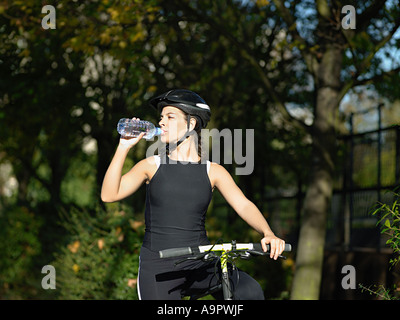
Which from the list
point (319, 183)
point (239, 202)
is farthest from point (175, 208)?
point (319, 183)

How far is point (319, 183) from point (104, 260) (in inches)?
119

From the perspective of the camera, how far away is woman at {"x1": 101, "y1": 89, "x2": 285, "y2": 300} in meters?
3.85

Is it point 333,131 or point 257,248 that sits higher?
point 333,131

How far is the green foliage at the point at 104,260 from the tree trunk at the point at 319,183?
218cm

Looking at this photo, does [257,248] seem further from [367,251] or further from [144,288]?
[367,251]

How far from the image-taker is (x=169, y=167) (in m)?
4.07

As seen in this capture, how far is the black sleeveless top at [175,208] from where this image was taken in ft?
12.8

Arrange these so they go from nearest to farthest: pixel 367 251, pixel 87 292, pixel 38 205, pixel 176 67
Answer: pixel 87 292, pixel 367 251, pixel 176 67, pixel 38 205

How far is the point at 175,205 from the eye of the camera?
3920mm

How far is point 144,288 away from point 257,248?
82 cm

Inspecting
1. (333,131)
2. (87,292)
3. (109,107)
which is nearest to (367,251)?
(333,131)

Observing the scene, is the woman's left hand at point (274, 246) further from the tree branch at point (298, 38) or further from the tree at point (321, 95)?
the tree branch at point (298, 38)

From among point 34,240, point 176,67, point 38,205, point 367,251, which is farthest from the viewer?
point 38,205

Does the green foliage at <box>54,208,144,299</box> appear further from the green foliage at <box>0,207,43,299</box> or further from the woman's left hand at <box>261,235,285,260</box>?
the green foliage at <box>0,207,43,299</box>
